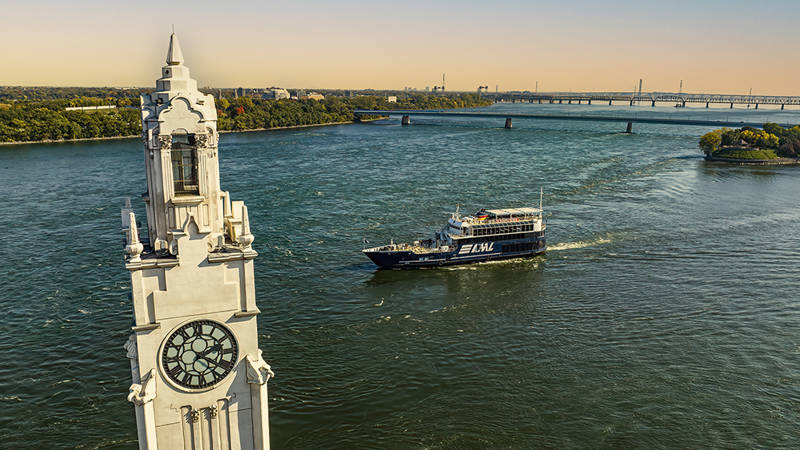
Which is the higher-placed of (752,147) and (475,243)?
(752,147)

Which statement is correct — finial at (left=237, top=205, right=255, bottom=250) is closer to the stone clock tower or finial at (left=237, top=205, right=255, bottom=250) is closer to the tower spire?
the stone clock tower

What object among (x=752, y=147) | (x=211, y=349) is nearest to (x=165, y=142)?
(x=211, y=349)

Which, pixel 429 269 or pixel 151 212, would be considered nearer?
pixel 151 212

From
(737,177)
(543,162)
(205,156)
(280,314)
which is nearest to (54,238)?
(280,314)

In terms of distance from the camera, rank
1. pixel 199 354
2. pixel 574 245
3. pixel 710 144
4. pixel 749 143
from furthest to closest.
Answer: pixel 710 144
pixel 749 143
pixel 574 245
pixel 199 354

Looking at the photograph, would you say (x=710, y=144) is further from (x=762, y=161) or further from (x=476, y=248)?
(x=476, y=248)

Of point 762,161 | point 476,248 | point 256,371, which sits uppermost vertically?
point 256,371

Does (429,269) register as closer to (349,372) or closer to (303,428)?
(349,372)
